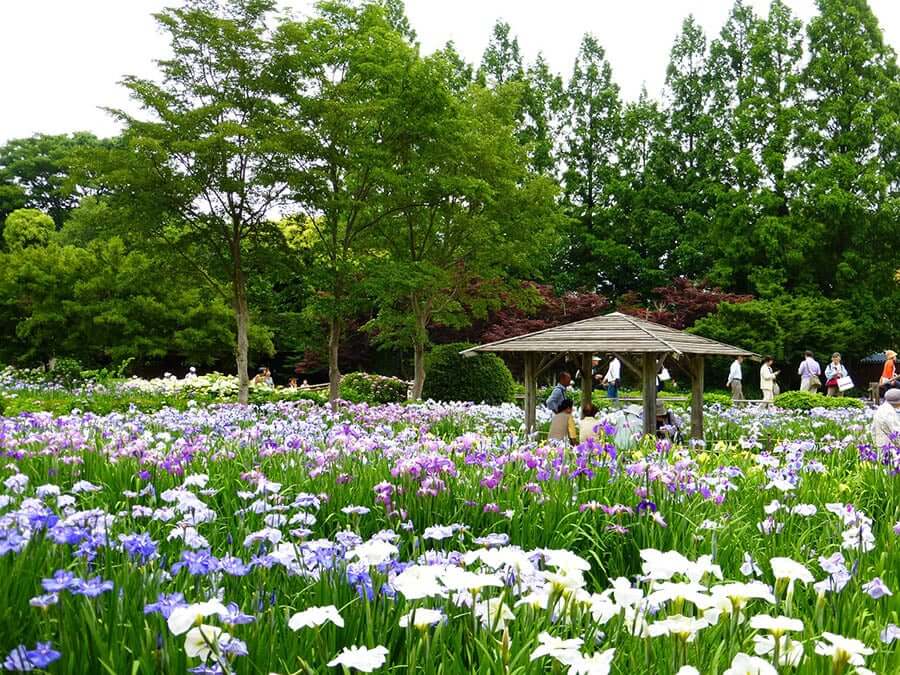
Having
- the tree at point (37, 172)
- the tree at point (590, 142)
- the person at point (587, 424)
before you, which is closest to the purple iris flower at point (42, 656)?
the person at point (587, 424)

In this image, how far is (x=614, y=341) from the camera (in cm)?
897

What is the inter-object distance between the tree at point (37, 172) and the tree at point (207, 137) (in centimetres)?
2761

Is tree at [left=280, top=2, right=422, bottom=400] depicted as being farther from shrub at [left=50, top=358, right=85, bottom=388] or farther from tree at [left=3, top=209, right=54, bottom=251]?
tree at [left=3, top=209, right=54, bottom=251]

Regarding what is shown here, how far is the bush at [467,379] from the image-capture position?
612 inches

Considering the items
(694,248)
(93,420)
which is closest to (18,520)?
(93,420)

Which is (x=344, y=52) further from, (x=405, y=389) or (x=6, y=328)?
(x=6, y=328)

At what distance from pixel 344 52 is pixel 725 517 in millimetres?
11667

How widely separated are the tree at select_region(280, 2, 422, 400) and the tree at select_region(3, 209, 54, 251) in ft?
69.9

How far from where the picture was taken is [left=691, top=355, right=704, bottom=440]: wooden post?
392 inches

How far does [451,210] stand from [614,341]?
761 centimetres

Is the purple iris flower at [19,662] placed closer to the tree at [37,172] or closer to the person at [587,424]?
the person at [587,424]

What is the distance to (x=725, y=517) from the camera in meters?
3.79

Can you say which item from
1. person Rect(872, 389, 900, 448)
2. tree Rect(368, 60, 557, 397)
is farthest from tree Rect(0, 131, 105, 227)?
person Rect(872, 389, 900, 448)

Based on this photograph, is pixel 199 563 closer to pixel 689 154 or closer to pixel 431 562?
pixel 431 562
